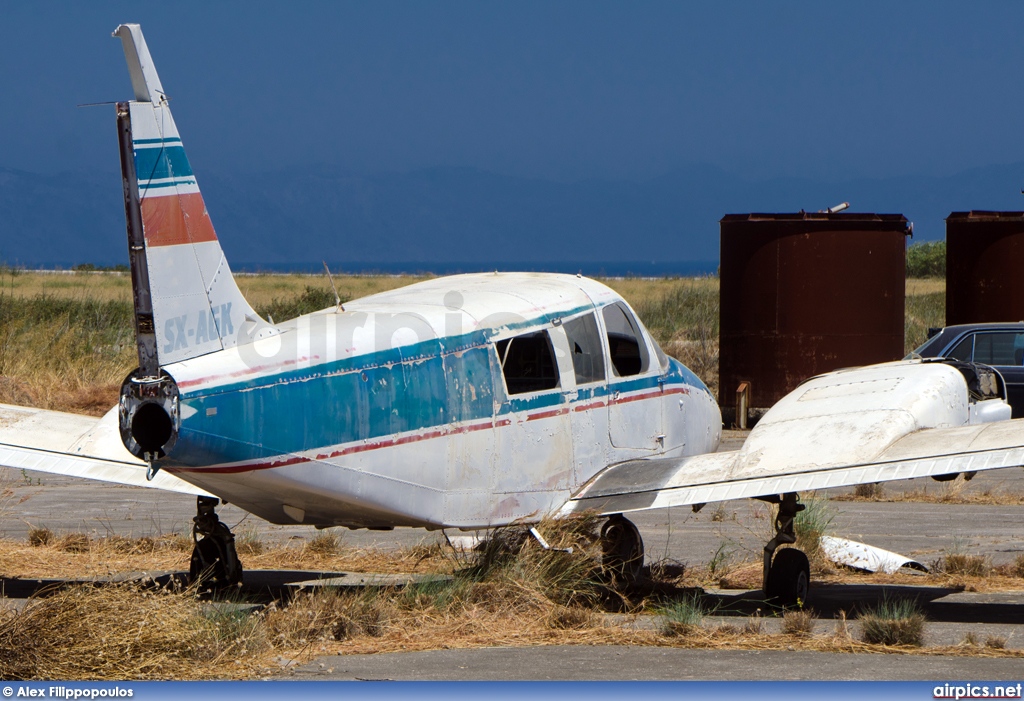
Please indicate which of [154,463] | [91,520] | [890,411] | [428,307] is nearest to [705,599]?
[890,411]

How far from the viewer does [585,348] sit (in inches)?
420

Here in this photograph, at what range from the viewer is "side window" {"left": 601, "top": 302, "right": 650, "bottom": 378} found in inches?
437

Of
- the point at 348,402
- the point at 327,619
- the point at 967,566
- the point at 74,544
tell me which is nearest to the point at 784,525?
the point at 967,566

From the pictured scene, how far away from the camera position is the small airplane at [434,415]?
8055 mm

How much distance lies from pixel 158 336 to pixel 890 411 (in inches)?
217

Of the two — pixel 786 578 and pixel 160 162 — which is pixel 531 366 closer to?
pixel 786 578

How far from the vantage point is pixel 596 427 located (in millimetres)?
10695

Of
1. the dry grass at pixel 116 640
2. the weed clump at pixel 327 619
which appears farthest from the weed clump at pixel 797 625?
the dry grass at pixel 116 640

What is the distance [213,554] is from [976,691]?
20.3ft

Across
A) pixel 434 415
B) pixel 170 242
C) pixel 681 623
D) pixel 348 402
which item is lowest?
pixel 681 623

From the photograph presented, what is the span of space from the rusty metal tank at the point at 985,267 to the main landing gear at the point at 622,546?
14.9 meters

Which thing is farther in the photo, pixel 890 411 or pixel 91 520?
pixel 91 520

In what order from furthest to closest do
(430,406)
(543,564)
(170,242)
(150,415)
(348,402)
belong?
(543,564) < (430,406) < (348,402) < (170,242) < (150,415)

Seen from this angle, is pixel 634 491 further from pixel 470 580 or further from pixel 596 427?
pixel 470 580
